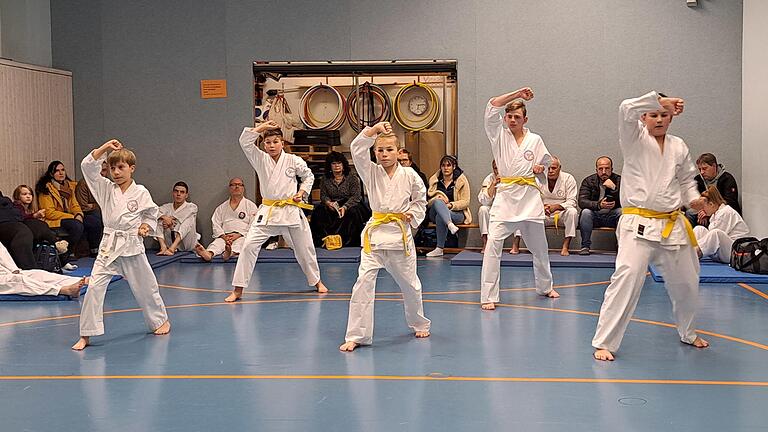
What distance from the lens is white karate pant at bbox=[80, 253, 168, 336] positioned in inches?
236

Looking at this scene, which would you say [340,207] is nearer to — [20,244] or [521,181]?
[20,244]

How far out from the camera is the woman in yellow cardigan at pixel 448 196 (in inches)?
444

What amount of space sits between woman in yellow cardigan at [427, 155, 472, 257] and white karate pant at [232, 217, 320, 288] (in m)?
3.29

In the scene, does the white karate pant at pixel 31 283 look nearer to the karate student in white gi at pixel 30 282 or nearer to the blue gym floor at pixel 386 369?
the karate student in white gi at pixel 30 282

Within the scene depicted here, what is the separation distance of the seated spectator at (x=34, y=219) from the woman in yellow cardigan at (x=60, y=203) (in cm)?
20

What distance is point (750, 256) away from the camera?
870 centimetres

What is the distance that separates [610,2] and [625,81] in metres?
1.01

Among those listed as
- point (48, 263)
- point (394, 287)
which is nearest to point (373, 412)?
point (394, 287)

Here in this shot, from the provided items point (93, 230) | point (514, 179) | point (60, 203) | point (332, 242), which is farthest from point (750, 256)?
point (60, 203)

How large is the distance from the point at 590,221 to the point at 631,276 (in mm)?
5664

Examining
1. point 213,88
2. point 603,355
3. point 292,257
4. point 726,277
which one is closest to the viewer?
point 603,355

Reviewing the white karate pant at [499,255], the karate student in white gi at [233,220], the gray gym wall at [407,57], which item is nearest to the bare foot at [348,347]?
the white karate pant at [499,255]

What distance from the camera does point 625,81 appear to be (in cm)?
1165

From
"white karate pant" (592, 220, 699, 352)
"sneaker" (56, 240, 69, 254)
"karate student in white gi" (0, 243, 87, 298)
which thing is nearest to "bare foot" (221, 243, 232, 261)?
"sneaker" (56, 240, 69, 254)
